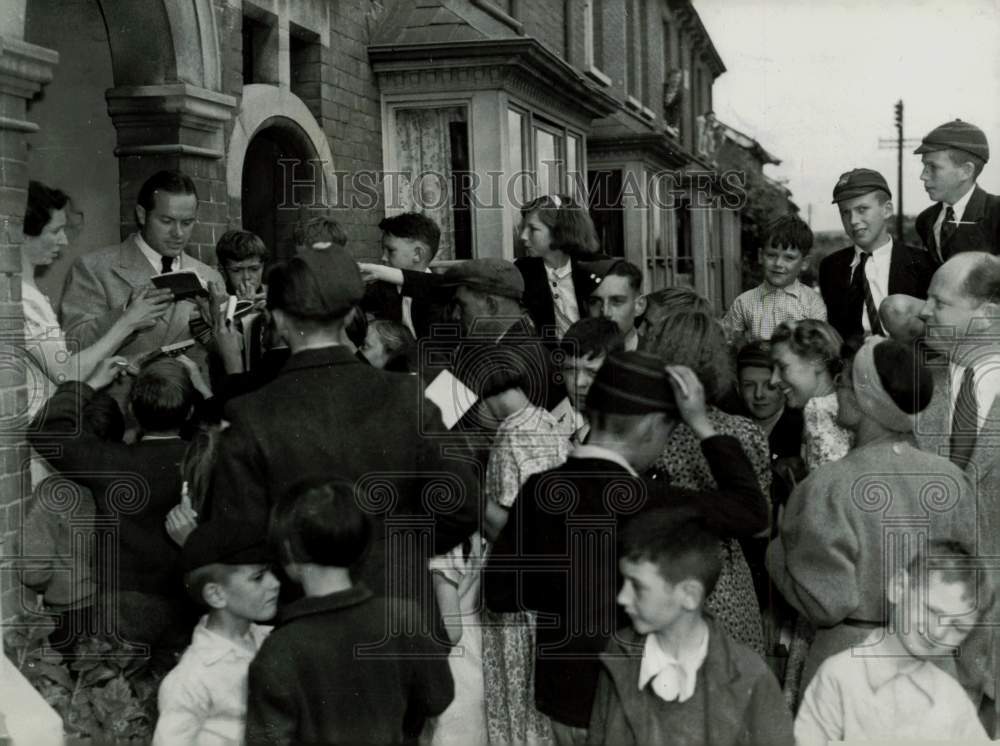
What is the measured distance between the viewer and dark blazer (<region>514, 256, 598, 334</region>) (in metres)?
4.77

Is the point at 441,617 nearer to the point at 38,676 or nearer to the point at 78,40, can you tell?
the point at 38,676

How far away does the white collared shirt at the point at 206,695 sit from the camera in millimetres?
2973

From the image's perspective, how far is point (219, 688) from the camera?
3014 millimetres

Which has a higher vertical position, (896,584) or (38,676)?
(896,584)

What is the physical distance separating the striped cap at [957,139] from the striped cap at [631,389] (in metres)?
2.39

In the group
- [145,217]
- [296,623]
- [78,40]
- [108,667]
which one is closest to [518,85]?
[78,40]

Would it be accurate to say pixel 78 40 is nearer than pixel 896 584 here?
No

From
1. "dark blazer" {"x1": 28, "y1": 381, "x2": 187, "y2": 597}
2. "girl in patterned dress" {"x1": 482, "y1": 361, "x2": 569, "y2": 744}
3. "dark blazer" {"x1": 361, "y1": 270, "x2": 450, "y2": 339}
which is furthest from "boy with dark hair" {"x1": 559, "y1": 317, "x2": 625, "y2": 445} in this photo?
"dark blazer" {"x1": 28, "y1": 381, "x2": 187, "y2": 597}

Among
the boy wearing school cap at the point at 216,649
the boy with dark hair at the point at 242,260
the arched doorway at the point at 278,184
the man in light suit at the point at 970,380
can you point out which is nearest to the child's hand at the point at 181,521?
the boy wearing school cap at the point at 216,649

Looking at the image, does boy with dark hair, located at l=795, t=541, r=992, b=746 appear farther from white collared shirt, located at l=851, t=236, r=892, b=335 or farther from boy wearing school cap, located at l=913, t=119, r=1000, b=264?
boy wearing school cap, located at l=913, t=119, r=1000, b=264

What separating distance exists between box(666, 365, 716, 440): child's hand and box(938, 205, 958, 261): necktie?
2.33m

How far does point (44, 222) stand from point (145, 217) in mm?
413

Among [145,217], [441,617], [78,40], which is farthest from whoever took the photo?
[78,40]

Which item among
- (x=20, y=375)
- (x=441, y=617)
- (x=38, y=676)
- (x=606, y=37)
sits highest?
(x=606, y=37)
